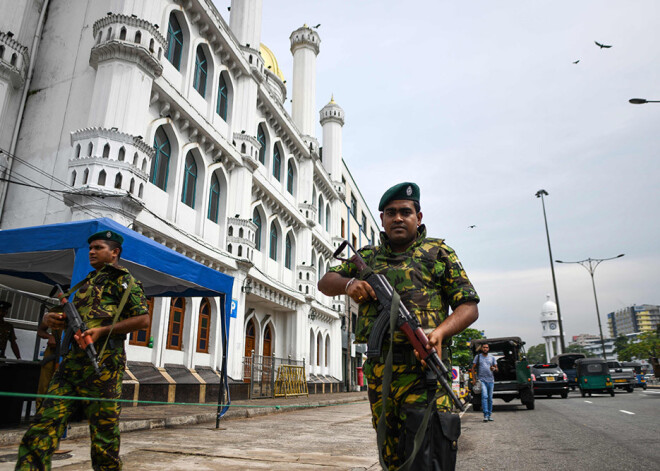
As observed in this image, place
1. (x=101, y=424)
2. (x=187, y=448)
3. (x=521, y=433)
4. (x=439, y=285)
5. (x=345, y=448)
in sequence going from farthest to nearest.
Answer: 1. (x=521, y=433)
2. (x=345, y=448)
3. (x=187, y=448)
4. (x=101, y=424)
5. (x=439, y=285)

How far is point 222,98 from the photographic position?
17.5m

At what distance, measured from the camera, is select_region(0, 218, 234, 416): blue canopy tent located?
6.04 metres

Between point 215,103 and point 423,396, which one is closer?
point 423,396

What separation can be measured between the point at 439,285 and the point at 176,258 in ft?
17.3

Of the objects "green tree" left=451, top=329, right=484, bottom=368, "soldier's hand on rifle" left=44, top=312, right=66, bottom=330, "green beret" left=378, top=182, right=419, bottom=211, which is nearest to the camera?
"green beret" left=378, top=182, right=419, bottom=211

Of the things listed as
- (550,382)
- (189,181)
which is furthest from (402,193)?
(550,382)

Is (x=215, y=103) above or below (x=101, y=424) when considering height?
above

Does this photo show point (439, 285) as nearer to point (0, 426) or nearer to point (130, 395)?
point (0, 426)

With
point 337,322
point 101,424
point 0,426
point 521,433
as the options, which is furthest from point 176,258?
point 337,322

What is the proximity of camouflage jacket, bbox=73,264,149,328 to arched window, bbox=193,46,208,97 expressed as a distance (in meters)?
13.6

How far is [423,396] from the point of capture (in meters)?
2.28

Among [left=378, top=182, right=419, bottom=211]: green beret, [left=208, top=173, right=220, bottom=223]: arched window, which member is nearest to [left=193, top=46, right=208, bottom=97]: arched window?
[left=208, top=173, right=220, bottom=223]: arched window

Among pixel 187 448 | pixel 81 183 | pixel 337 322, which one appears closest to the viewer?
pixel 187 448

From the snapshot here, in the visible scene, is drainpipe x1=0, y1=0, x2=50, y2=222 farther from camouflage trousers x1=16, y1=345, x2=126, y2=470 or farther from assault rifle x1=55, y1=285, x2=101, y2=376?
camouflage trousers x1=16, y1=345, x2=126, y2=470
